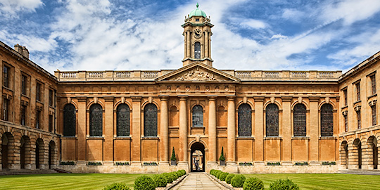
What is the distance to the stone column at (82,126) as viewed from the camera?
2302 inches

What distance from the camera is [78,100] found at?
194 feet

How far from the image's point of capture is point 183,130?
190ft

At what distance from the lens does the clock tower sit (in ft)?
208

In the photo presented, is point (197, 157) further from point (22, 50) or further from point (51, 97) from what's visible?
point (22, 50)

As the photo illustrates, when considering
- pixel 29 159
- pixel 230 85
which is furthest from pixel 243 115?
pixel 29 159

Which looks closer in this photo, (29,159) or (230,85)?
(29,159)

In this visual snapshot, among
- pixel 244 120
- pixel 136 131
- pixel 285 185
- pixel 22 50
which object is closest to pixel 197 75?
pixel 244 120

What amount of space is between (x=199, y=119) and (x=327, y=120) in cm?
1760

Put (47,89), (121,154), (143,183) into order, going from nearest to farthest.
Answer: (143,183) < (47,89) < (121,154)

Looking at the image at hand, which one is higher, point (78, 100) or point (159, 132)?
point (78, 100)

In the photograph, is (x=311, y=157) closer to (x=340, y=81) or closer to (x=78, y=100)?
(x=340, y=81)

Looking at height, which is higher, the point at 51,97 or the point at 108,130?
the point at 51,97

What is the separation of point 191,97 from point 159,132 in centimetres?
651

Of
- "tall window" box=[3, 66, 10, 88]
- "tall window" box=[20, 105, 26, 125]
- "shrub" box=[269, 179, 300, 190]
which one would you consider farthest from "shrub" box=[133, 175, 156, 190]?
"tall window" box=[20, 105, 26, 125]
